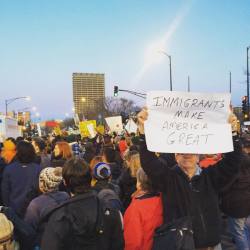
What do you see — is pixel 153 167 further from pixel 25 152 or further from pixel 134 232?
pixel 25 152

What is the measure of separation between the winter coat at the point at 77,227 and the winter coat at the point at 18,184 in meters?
2.98

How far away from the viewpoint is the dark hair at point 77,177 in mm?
3418

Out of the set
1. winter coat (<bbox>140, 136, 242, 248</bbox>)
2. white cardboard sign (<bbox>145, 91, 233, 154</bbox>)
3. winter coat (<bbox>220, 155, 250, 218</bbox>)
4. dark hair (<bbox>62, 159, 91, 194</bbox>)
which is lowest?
winter coat (<bbox>220, 155, 250, 218</bbox>)

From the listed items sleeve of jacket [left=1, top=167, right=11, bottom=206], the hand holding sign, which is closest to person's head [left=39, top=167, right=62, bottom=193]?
the hand holding sign

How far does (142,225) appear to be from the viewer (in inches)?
149

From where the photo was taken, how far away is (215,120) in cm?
390

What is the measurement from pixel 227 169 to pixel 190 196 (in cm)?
47

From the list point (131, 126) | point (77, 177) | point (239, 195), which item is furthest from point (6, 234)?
point (131, 126)

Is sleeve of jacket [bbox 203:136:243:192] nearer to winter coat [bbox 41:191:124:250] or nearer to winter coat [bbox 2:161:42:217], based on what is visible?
winter coat [bbox 41:191:124:250]

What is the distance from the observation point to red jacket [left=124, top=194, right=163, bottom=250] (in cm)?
376

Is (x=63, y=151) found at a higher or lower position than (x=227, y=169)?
lower

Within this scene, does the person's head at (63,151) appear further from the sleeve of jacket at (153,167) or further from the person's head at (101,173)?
the sleeve of jacket at (153,167)

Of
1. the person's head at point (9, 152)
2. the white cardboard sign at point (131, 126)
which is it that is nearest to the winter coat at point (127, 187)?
the person's head at point (9, 152)

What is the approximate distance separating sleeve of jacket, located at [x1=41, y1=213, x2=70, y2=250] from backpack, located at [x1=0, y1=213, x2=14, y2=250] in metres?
0.34
